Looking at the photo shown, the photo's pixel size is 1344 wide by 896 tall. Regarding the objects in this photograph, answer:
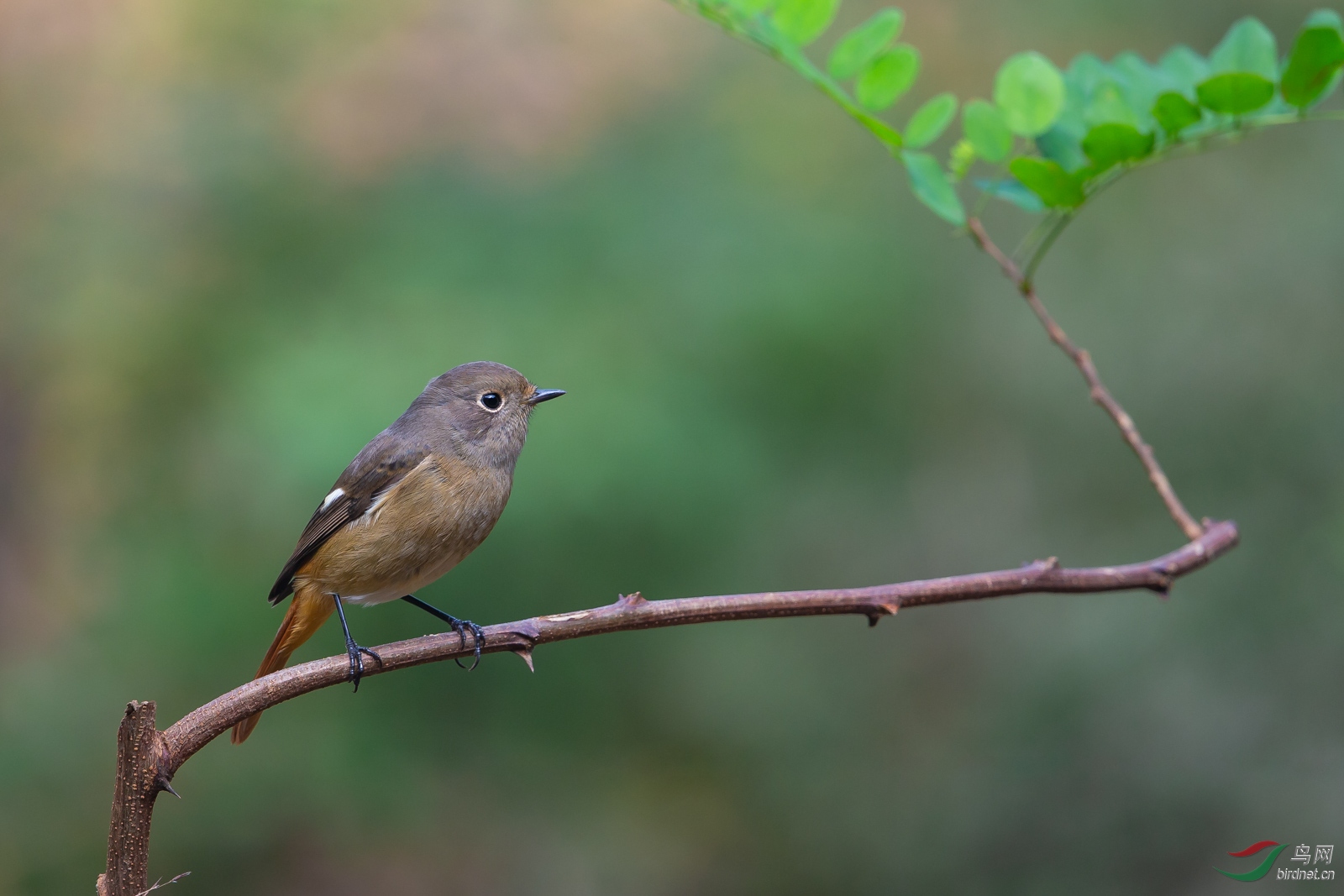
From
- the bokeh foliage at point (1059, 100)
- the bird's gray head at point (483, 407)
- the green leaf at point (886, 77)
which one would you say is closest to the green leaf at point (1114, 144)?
the bokeh foliage at point (1059, 100)

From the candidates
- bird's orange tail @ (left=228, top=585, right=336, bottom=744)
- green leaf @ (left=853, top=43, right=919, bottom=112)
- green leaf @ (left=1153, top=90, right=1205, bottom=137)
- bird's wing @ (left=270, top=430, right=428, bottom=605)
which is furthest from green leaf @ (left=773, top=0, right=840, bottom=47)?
bird's orange tail @ (left=228, top=585, right=336, bottom=744)

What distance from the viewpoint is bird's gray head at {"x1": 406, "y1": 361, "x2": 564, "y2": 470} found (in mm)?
3010

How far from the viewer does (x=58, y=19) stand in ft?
24.7

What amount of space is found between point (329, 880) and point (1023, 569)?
196 inches

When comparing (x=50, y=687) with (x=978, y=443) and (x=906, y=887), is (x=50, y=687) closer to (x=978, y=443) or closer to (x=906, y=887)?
(x=906, y=887)

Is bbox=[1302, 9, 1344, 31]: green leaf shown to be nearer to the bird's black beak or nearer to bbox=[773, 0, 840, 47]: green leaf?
bbox=[773, 0, 840, 47]: green leaf

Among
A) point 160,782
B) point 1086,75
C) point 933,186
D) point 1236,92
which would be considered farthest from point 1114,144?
point 160,782

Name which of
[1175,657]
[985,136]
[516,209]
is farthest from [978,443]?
[985,136]

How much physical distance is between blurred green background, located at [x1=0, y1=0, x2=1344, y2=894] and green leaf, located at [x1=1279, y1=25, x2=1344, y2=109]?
2.98 meters

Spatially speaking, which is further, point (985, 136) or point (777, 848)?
point (777, 848)

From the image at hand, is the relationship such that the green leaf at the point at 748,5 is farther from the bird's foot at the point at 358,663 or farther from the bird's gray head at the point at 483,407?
the bird's foot at the point at 358,663

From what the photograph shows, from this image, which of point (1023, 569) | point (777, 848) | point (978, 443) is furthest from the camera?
point (978, 443)

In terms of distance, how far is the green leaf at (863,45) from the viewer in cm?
247

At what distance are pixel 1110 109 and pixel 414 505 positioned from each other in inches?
76.8
